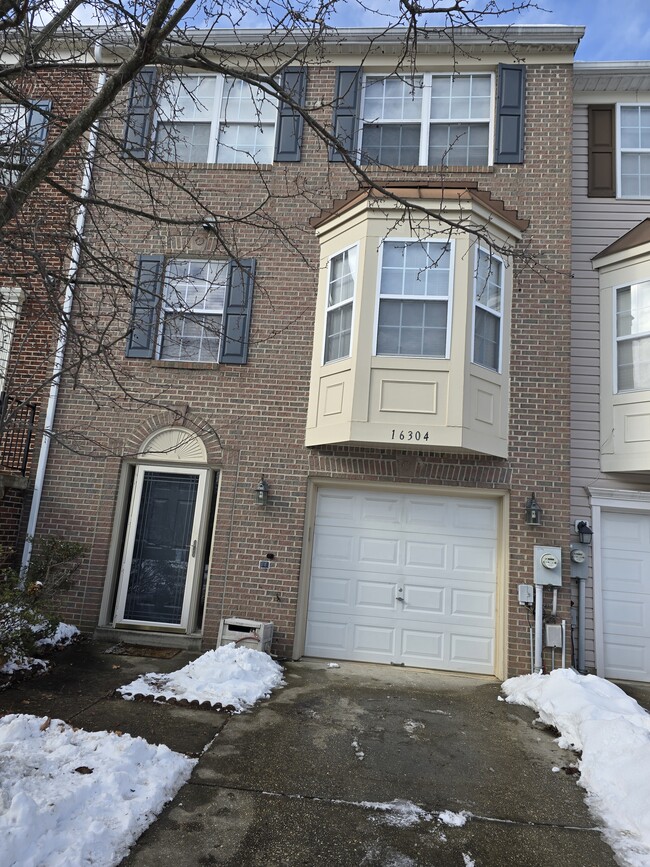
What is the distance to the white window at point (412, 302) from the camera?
298 inches

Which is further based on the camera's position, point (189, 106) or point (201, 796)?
point (189, 106)

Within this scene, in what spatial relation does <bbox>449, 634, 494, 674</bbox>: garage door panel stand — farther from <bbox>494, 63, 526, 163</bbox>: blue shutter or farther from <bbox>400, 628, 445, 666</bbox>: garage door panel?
<bbox>494, 63, 526, 163</bbox>: blue shutter

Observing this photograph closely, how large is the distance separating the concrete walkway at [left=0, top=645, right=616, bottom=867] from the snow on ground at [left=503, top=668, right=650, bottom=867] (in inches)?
5.4

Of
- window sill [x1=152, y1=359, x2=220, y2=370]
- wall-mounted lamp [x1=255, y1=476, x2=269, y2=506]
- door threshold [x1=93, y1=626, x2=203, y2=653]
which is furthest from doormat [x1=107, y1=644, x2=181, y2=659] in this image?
window sill [x1=152, y1=359, x2=220, y2=370]

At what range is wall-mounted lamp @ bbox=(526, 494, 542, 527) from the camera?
7545 mm

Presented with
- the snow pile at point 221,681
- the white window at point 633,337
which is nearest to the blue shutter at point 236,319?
the snow pile at point 221,681

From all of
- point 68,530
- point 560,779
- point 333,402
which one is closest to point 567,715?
point 560,779

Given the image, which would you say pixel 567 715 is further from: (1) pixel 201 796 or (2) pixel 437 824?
(1) pixel 201 796

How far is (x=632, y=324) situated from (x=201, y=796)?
760 cm

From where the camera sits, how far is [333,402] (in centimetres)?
780

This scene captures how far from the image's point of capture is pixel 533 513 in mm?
7543

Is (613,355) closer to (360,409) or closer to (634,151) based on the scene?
(634,151)

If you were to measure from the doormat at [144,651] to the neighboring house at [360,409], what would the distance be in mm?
153

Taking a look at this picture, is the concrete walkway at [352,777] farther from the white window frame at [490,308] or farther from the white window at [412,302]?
the white window at [412,302]
